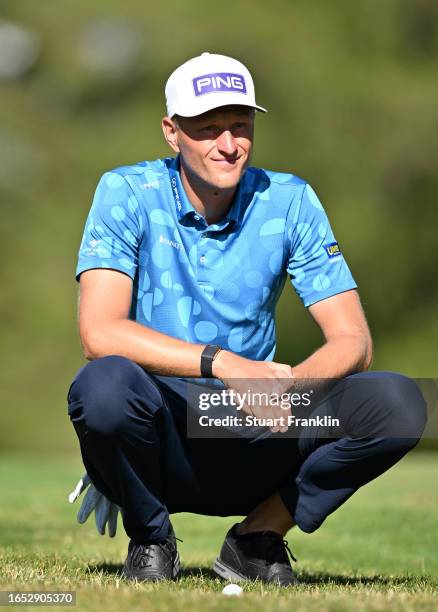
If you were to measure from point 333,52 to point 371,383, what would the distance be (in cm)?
1571

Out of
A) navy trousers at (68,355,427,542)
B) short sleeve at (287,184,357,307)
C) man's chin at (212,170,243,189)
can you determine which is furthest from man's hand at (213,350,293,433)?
man's chin at (212,170,243,189)

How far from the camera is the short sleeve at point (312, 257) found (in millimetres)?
5012

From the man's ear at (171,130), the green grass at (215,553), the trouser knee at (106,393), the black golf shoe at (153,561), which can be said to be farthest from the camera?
the man's ear at (171,130)

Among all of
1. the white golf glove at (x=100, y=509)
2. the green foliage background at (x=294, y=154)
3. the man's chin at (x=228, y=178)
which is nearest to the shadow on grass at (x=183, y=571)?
the white golf glove at (x=100, y=509)

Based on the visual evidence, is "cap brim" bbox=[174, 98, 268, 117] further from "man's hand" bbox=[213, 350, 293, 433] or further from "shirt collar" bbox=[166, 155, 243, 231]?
"man's hand" bbox=[213, 350, 293, 433]

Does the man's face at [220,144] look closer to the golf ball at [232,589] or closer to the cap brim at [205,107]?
the cap brim at [205,107]

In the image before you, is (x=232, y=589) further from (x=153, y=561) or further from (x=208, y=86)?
(x=208, y=86)

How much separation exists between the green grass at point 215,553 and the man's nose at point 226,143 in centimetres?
168

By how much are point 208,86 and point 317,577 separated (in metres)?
2.10

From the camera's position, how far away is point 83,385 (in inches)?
177

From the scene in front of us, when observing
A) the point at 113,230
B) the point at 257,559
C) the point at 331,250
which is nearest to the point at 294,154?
the point at 331,250

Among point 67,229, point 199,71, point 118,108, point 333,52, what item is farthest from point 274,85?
point 199,71

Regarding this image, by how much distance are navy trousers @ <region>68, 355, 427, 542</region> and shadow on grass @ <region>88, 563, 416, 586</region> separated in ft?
0.88

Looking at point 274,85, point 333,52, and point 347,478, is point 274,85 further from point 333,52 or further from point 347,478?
point 347,478
